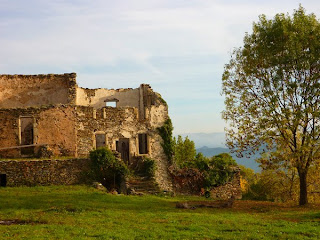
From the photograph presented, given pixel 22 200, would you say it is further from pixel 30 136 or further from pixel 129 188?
pixel 30 136

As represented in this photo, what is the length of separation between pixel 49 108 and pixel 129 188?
355 inches

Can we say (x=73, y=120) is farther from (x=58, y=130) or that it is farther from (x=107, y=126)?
(x=107, y=126)

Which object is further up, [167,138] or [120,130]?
[120,130]

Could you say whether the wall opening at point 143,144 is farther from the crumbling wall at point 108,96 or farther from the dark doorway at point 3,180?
the dark doorway at point 3,180

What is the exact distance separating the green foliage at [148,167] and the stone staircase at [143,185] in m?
0.77

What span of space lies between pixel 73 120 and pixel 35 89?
6971mm

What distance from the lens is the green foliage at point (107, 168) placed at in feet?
101

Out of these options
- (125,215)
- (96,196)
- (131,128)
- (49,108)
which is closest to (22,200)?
(96,196)

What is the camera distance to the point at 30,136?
34250 mm

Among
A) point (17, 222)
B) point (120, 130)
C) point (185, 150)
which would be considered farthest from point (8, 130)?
point (185, 150)

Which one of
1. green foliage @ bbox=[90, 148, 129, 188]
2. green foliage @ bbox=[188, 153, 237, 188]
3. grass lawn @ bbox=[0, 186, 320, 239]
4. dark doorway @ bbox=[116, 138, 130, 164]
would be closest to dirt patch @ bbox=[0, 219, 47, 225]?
grass lawn @ bbox=[0, 186, 320, 239]

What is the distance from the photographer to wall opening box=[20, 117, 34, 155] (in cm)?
3362

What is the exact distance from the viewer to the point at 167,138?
36.8 m

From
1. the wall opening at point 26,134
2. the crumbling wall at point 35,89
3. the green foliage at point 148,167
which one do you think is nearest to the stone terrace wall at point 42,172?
the wall opening at point 26,134
